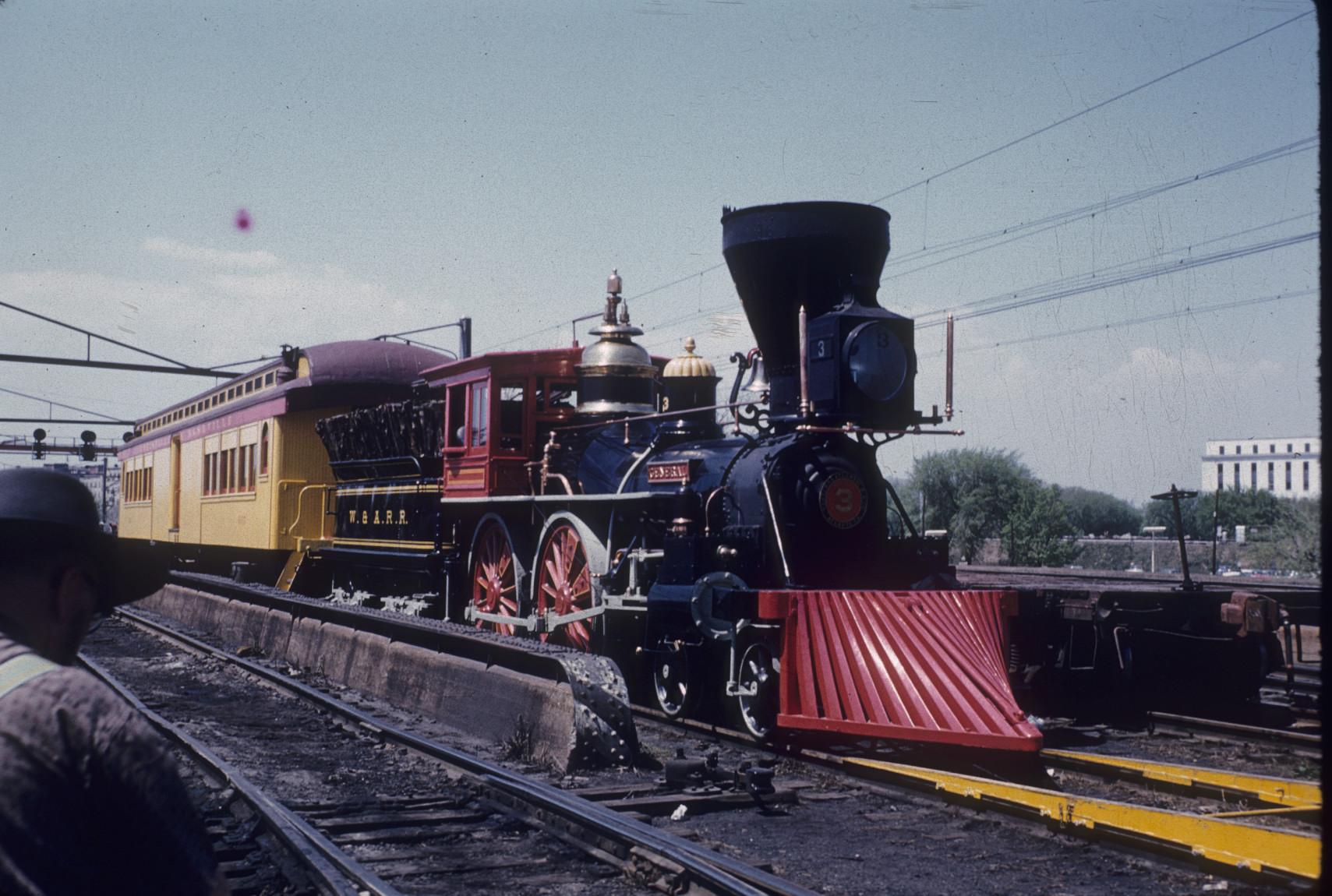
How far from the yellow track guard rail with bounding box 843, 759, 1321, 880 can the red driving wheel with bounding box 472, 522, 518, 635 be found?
626cm

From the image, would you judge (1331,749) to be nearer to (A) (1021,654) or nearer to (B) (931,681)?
(B) (931,681)

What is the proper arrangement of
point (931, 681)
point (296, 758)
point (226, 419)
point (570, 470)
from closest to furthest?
point (931, 681), point (296, 758), point (570, 470), point (226, 419)

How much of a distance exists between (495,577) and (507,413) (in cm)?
171

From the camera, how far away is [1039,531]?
52156 millimetres

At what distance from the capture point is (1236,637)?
10.4 metres

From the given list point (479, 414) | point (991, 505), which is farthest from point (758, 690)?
point (991, 505)

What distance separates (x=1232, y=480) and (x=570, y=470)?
469 feet

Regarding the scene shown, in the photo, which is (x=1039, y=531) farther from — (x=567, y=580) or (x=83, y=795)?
(x=83, y=795)

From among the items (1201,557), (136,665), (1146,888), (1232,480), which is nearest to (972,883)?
(1146,888)

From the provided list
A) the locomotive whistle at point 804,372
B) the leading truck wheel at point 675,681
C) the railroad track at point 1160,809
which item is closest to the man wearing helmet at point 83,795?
the railroad track at point 1160,809

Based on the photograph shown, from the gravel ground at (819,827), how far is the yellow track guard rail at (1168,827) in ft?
0.27

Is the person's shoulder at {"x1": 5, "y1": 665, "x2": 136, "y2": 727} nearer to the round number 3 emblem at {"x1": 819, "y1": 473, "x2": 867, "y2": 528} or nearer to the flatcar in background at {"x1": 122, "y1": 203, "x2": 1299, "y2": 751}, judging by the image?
the flatcar in background at {"x1": 122, "y1": 203, "x2": 1299, "y2": 751}

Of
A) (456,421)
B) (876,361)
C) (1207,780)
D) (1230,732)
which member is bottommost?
(1230,732)

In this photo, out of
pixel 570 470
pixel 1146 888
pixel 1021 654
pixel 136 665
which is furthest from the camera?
pixel 136 665
